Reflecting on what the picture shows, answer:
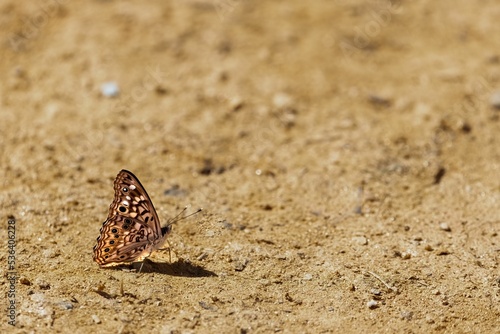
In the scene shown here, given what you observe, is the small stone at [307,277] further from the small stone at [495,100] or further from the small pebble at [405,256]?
the small stone at [495,100]

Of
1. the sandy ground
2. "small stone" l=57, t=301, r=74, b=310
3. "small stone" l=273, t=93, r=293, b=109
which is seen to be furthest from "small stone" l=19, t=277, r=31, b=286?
"small stone" l=273, t=93, r=293, b=109

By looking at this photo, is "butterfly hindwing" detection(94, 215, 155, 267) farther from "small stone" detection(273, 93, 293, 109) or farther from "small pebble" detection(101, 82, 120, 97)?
"small stone" detection(273, 93, 293, 109)

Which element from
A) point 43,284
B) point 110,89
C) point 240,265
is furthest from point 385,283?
point 110,89

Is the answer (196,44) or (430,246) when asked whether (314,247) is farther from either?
(196,44)

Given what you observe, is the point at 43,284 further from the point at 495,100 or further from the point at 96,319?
the point at 495,100

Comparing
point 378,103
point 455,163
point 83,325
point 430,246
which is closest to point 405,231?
point 430,246

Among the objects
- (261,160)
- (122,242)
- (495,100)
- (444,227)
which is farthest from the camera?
(495,100)
